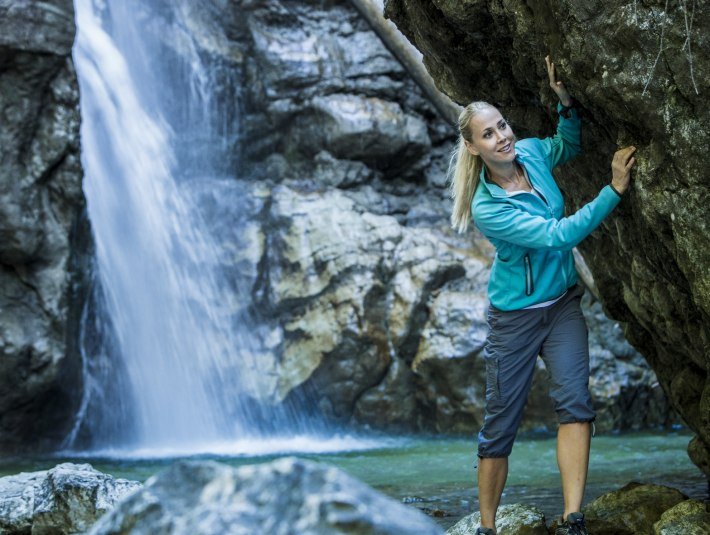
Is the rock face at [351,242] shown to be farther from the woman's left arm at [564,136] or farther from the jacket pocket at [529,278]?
the jacket pocket at [529,278]

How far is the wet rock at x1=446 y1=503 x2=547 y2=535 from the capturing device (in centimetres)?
447

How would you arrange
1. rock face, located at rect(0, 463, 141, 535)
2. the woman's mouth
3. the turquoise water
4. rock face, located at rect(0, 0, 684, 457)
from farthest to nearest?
rock face, located at rect(0, 0, 684, 457) < the turquoise water < rock face, located at rect(0, 463, 141, 535) < the woman's mouth

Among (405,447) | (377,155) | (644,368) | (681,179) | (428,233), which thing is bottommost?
(405,447)

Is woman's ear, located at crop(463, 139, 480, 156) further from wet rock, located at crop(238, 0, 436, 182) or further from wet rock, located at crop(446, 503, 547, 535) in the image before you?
wet rock, located at crop(238, 0, 436, 182)

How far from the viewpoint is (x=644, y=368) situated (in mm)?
10750

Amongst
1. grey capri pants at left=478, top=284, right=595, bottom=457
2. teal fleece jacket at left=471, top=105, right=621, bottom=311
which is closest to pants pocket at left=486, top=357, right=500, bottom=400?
grey capri pants at left=478, top=284, right=595, bottom=457

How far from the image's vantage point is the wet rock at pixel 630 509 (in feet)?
15.9

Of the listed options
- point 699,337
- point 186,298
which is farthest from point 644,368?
point 699,337

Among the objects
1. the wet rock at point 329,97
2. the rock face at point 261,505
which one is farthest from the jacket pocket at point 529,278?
the wet rock at point 329,97

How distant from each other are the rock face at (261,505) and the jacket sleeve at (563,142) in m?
2.74

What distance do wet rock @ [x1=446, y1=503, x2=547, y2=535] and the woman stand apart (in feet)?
0.75

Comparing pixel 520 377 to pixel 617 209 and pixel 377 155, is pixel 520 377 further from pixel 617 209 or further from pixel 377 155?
pixel 377 155

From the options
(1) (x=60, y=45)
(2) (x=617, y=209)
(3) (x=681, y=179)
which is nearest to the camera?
(3) (x=681, y=179)

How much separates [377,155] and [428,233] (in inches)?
57.7
